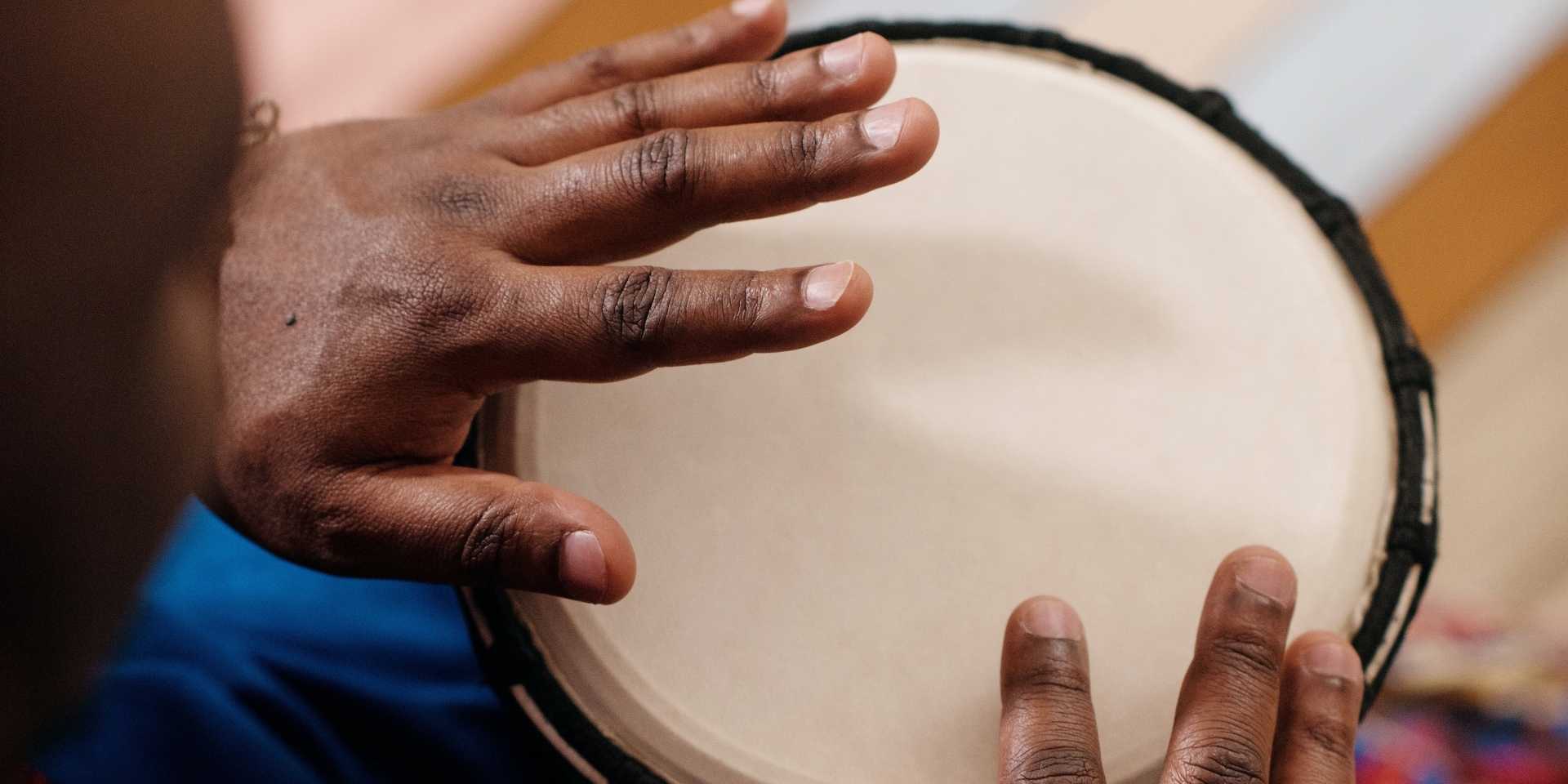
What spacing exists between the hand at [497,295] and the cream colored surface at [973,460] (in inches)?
2.6

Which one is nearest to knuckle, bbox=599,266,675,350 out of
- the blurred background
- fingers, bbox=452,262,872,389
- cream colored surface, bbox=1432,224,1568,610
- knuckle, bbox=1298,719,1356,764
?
fingers, bbox=452,262,872,389

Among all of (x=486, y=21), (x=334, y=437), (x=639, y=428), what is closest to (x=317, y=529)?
(x=334, y=437)

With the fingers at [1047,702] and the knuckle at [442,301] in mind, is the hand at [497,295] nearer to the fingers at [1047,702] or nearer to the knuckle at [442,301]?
the knuckle at [442,301]

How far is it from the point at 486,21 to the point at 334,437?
1.09 metres

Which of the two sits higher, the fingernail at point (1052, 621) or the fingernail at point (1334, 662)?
the fingernail at point (1334, 662)

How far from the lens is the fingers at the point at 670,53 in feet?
2.17

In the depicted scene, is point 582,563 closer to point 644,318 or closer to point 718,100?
point 644,318

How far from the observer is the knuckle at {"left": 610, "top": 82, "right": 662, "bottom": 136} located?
1.97 feet

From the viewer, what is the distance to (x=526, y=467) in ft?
1.85

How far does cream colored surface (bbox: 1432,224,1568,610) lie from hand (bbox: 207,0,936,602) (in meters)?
1.10

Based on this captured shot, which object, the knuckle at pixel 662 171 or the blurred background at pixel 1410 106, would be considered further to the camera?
the blurred background at pixel 1410 106

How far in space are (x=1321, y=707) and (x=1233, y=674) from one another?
0.08 metres

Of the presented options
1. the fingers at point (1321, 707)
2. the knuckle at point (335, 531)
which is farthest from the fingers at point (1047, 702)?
the knuckle at point (335, 531)

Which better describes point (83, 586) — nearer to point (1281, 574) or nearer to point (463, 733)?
point (463, 733)
